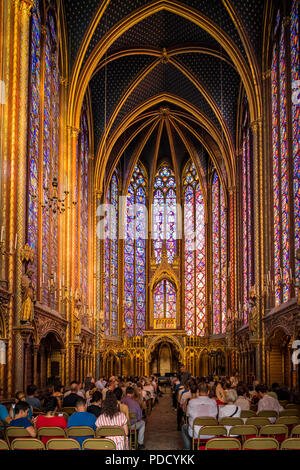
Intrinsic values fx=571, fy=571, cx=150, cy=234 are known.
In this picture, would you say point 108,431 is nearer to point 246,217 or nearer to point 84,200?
point 246,217

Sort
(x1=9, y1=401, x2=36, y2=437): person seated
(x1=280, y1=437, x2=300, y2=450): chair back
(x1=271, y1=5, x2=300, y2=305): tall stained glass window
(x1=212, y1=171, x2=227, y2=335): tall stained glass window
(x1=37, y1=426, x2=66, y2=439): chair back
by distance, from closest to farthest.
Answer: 1. (x1=280, y1=437, x2=300, y2=450): chair back
2. (x1=37, y1=426, x2=66, y2=439): chair back
3. (x1=9, y1=401, x2=36, y2=437): person seated
4. (x1=271, y1=5, x2=300, y2=305): tall stained glass window
5. (x1=212, y1=171, x2=227, y2=335): tall stained glass window

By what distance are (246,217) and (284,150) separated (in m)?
9.06

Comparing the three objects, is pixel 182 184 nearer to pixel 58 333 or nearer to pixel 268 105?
pixel 268 105

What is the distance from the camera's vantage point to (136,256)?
41969 mm

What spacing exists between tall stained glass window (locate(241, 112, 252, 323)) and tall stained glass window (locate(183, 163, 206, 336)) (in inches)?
418

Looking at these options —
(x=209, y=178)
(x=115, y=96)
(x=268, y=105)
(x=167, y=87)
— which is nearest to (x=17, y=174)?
(x=268, y=105)

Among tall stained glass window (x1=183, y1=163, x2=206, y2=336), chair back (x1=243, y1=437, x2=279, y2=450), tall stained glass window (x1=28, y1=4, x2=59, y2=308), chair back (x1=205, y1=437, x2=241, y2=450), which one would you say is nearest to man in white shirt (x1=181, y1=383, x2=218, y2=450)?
chair back (x1=205, y1=437, x2=241, y2=450)

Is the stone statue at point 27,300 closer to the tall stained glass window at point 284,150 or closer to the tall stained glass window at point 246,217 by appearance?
the tall stained glass window at point 284,150

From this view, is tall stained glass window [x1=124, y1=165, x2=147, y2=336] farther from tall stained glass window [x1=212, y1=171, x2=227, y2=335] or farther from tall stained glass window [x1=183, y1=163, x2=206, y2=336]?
tall stained glass window [x1=212, y1=171, x2=227, y2=335]

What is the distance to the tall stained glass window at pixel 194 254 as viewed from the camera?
133 feet

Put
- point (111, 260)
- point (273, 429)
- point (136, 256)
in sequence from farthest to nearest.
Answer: point (136, 256) → point (111, 260) → point (273, 429)

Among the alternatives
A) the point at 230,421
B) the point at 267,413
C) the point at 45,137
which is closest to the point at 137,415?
the point at 267,413

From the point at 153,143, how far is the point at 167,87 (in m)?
7.05

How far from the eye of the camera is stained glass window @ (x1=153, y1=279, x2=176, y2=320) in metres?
41.1
